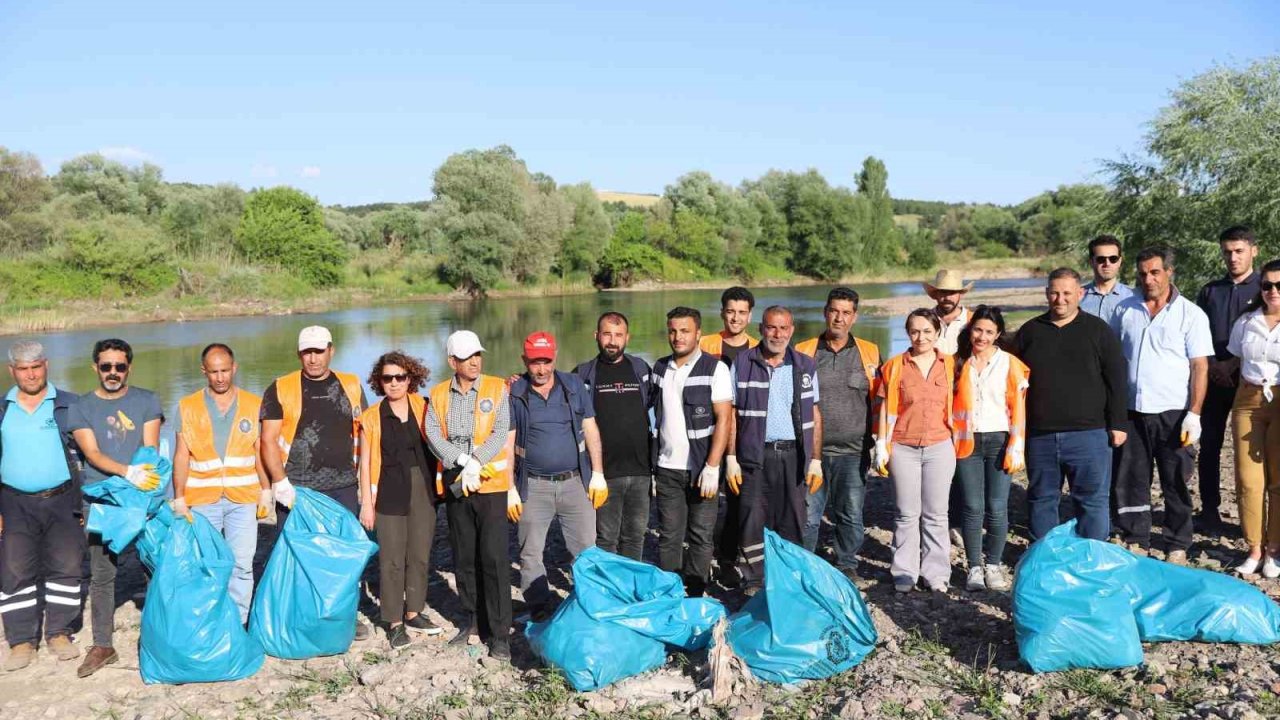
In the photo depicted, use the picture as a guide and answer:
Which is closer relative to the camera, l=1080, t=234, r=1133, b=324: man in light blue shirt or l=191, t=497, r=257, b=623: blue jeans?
l=191, t=497, r=257, b=623: blue jeans

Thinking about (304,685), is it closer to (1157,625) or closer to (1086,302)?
(1157,625)

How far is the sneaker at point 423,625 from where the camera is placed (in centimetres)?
434

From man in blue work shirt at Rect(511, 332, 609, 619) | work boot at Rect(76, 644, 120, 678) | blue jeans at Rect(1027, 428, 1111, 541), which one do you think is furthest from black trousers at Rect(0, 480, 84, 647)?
blue jeans at Rect(1027, 428, 1111, 541)

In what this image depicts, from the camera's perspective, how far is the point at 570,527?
170 inches

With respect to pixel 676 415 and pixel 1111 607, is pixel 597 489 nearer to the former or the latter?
pixel 676 415

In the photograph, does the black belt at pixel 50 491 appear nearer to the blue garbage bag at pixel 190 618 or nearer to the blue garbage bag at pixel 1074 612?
the blue garbage bag at pixel 190 618

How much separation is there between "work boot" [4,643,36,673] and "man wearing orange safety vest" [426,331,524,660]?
2.07 metres

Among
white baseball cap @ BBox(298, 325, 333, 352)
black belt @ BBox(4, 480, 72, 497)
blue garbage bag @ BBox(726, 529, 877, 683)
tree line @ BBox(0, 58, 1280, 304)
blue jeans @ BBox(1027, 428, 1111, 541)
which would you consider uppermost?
tree line @ BBox(0, 58, 1280, 304)

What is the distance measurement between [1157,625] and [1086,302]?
7.21 ft

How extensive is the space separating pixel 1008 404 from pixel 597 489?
7.37 feet

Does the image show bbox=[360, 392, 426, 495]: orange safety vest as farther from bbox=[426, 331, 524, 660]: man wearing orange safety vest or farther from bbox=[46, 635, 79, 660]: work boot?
bbox=[46, 635, 79, 660]: work boot

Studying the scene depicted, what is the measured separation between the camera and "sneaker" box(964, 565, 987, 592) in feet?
14.8

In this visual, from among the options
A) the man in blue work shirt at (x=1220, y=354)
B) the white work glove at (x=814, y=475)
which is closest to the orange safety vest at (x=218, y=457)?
the white work glove at (x=814, y=475)

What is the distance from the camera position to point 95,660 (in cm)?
402
